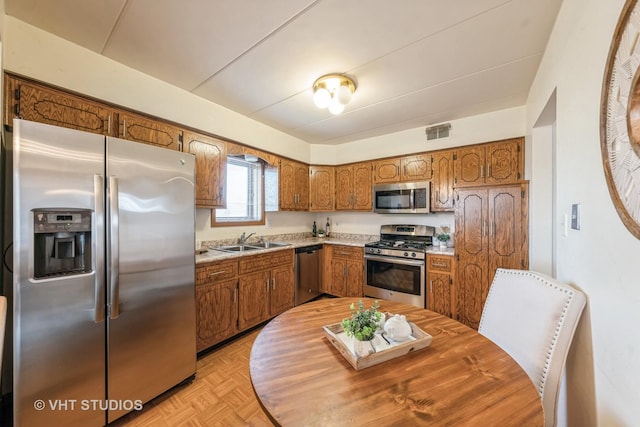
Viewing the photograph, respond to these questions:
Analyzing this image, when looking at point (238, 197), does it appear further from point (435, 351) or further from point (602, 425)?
point (602, 425)

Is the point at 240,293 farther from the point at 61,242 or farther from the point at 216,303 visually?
the point at 61,242

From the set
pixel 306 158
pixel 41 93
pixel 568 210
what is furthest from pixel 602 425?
pixel 306 158

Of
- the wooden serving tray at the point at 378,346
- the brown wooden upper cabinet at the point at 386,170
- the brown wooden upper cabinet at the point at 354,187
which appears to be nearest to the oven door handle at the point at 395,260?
the brown wooden upper cabinet at the point at 354,187

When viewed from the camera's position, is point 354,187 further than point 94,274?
Yes

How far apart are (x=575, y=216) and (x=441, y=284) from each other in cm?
195

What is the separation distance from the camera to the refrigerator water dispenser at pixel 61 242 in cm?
128

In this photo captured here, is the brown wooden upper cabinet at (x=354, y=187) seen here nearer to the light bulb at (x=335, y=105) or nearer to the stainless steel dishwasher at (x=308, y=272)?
the stainless steel dishwasher at (x=308, y=272)

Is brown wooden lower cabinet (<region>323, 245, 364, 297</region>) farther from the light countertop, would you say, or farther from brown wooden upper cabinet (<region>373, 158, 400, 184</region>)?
brown wooden upper cabinet (<region>373, 158, 400, 184</region>)

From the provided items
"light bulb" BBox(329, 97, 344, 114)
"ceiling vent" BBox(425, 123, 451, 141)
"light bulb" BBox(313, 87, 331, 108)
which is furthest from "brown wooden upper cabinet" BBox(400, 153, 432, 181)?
"light bulb" BBox(313, 87, 331, 108)

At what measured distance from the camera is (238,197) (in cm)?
334

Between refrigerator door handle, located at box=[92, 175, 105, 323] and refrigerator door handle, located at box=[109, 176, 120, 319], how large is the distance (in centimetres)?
4

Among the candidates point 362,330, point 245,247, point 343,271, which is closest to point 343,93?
point 362,330

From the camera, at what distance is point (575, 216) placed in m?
1.10

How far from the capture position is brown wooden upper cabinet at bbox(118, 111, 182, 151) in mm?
1986
